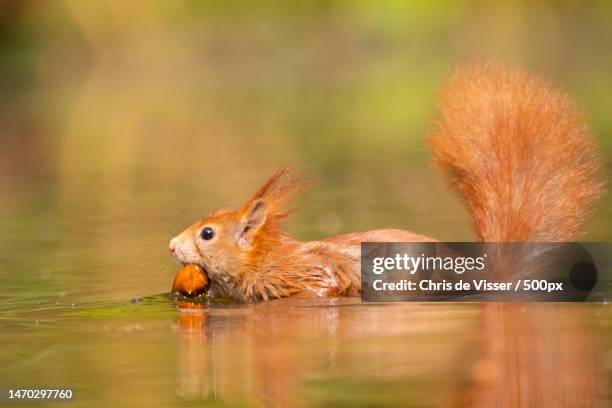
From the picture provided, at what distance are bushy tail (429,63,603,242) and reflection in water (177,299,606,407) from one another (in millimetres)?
720

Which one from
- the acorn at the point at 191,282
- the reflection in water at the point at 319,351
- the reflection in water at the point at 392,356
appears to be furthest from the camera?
the acorn at the point at 191,282

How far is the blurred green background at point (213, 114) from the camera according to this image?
8.86 meters

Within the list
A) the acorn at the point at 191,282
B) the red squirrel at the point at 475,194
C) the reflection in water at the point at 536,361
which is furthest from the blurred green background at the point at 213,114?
the reflection in water at the point at 536,361

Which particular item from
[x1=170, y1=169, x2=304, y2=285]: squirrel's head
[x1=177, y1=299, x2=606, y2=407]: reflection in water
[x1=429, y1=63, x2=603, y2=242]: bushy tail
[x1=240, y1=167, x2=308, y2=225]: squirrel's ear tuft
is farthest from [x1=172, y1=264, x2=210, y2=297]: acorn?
[x1=429, y1=63, x2=603, y2=242]: bushy tail

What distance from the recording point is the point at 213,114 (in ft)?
63.1

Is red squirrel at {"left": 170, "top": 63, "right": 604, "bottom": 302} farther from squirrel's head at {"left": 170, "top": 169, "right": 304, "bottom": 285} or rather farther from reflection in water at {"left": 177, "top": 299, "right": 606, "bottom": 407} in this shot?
reflection in water at {"left": 177, "top": 299, "right": 606, "bottom": 407}

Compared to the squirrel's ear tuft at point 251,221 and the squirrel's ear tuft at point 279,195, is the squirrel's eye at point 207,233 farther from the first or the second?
the squirrel's ear tuft at point 279,195

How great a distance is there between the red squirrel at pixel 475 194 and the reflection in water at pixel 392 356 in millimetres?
497

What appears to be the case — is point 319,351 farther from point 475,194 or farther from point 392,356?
point 475,194

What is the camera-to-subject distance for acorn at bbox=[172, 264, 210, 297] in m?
7.07

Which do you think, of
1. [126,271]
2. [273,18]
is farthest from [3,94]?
[126,271]

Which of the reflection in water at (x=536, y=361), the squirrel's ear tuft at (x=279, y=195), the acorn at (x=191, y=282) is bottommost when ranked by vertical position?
the reflection in water at (x=536, y=361)

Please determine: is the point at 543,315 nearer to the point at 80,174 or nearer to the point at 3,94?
the point at 80,174

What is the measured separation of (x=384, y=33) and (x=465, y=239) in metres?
22.1
